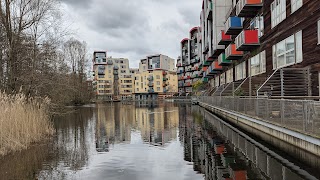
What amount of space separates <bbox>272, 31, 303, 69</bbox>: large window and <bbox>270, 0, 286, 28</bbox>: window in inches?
58.4

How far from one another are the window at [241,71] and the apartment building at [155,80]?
9064 cm

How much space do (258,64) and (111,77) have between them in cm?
11415

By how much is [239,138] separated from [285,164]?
5525 millimetres

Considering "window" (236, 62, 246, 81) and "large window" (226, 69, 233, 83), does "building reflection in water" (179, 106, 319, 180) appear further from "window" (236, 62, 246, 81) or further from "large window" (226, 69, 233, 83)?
"large window" (226, 69, 233, 83)

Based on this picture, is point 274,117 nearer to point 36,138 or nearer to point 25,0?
point 36,138

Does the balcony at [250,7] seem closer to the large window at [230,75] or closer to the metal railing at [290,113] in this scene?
the metal railing at [290,113]

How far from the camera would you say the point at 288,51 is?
18234 millimetres

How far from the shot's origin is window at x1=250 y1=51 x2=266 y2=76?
2318 centimetres

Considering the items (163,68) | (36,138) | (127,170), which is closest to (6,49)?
(36,138)

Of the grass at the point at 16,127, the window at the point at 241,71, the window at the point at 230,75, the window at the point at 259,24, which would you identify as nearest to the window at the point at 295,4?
the window at the point at 259,24

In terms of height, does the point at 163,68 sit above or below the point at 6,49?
above

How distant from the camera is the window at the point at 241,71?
97.3 feet

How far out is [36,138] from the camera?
14.0 m

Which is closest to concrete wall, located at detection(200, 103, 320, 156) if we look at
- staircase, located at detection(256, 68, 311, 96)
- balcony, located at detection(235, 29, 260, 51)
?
staircase, located at detection(256, 68, 311, 96)
